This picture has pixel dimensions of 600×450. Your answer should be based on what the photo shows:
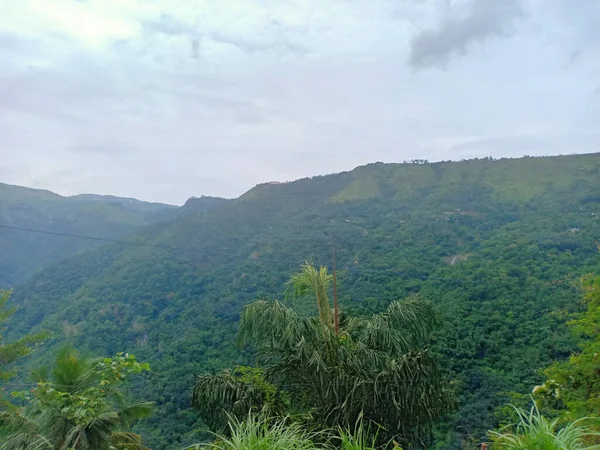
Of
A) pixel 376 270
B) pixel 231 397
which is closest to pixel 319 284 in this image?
pixel 231 397

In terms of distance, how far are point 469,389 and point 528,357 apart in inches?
119

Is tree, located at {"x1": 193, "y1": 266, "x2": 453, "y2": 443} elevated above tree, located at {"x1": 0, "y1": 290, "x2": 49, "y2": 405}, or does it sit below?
above

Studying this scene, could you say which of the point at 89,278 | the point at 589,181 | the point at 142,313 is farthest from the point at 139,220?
the point at 589,181

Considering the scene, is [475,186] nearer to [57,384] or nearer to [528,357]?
[528,357]

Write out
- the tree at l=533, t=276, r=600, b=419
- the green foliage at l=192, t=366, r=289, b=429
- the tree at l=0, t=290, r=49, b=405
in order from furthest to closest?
the tree at l=0, t=290, r=49, b=405 → the tree at l=533, t=276, r=600, b=419 → the green foliage at l=192, t=366, r=289, b=429

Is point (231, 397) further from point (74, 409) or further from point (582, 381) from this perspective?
point (582, 381)

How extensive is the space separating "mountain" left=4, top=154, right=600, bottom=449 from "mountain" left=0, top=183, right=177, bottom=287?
24.5m

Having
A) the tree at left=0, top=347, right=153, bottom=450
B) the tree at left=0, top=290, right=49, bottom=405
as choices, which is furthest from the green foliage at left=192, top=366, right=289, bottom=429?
the tree at left=0, top=290, right=49, bottom=405

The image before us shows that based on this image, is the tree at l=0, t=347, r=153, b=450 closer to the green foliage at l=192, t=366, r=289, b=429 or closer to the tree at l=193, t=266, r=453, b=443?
the green foliage at l=192, t=366, r=289, b=429

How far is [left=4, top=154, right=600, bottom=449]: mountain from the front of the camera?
61.6ft

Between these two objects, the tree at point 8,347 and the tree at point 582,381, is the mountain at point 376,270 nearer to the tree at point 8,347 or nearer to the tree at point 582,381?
the tree at point 582,381

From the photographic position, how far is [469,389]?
17.1 m

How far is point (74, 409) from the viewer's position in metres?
3.79

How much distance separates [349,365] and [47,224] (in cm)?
12227
